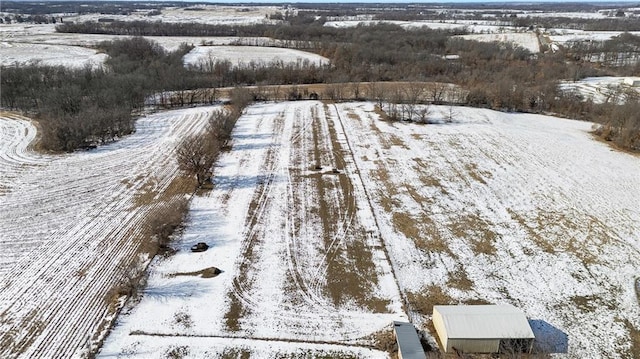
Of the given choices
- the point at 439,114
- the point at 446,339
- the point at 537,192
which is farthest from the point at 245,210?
the point at 439,114

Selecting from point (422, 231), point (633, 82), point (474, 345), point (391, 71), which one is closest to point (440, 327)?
point (474, 345)

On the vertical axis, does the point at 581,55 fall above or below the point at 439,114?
above

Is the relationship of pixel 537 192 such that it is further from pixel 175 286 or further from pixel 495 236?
pixel 175 286

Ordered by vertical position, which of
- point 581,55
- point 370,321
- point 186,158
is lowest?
point 370,321

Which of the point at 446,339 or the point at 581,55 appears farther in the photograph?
the point at 581,55

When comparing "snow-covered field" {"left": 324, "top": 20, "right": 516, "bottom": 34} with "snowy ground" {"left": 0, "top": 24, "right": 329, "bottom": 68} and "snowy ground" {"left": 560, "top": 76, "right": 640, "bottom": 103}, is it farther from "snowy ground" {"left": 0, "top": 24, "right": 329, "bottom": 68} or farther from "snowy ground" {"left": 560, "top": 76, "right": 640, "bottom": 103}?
"snowy ground" {"left": 560, "top": 76, "right": 640, "bottom": 103}

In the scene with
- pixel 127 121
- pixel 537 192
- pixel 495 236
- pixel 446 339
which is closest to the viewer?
pixel 446 339

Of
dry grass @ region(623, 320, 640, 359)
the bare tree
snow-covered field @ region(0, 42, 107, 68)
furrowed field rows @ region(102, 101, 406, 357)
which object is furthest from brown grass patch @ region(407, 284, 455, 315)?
snow-covered field @ region(0, 42, 107, 68)

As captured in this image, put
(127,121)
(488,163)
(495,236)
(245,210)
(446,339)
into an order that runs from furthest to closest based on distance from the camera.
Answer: (127,121)
(488,163)
(245,210)
(495,236)
(446,339)
